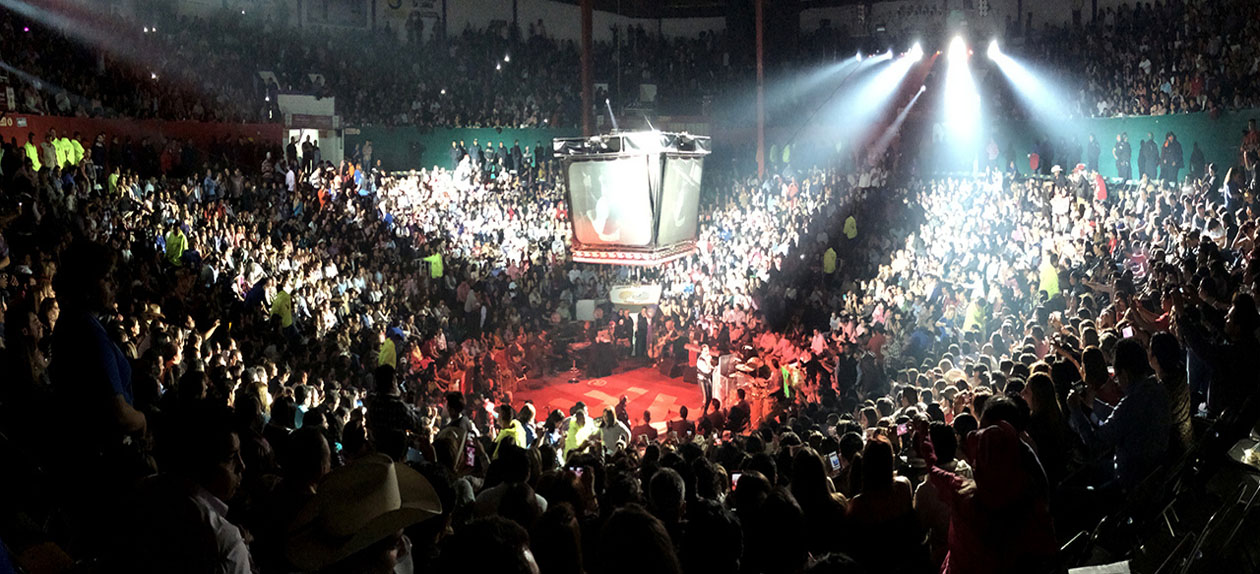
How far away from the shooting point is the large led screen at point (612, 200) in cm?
1323

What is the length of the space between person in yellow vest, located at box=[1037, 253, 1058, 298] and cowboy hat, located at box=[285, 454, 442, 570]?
11.4 meters

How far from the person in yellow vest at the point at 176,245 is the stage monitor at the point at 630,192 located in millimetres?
5584

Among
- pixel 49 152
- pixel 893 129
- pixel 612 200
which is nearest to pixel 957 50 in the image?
pixel 893 129

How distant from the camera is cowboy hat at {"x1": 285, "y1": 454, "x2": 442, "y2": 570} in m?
2.30

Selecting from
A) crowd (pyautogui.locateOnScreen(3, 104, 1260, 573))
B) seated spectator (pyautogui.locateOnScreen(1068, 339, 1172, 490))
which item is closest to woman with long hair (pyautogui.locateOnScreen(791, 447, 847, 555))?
crowd (pyautogui.locateOnScreen(3, 104, 1260, 573))

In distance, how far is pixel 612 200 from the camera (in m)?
13.5

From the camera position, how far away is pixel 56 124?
581 inches

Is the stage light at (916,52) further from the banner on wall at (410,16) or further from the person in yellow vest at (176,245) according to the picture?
the person in yellow vest at (176,245)

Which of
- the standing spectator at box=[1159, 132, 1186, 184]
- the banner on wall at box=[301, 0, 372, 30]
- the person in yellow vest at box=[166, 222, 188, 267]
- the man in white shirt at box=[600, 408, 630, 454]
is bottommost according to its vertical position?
the man in white shirt at box=[600, 408, 630, 454]

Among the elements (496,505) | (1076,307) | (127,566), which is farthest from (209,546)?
(1076,307)

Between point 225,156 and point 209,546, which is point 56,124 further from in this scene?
point 209,546

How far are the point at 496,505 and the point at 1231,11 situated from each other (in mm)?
18205

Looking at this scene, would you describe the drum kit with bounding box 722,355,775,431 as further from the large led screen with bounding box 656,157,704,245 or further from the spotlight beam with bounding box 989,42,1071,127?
the spotlight beam with bounding box 989,42,1071,127

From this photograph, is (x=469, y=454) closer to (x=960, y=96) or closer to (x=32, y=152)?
(x=32, y=152)
